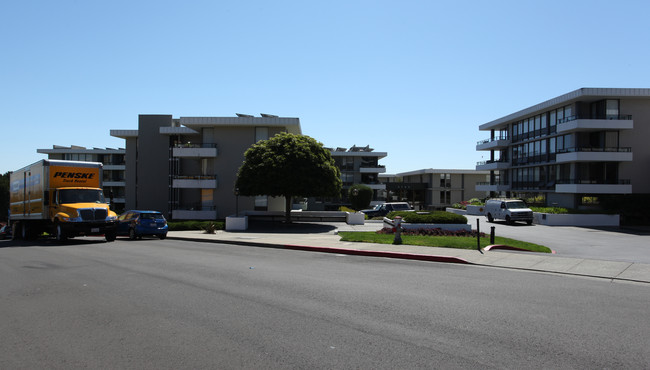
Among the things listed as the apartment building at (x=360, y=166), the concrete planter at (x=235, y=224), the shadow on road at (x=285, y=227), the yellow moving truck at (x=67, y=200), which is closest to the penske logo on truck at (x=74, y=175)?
the yellow moving truck at (x=67, y=200)

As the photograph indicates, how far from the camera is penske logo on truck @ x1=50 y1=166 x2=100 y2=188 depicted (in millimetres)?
21500

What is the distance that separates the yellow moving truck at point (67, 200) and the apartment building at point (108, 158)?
1978 inches

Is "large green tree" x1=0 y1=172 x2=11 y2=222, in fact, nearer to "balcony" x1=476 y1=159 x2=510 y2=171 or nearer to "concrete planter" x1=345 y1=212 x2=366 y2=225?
"concrete planter" x1=345 y1=212 x2=366 y2=225

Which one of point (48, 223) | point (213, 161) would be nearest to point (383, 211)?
point (213, 161)

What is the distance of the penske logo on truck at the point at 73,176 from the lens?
70.5ft

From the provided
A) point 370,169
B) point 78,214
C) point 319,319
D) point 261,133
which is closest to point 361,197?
point 370,169

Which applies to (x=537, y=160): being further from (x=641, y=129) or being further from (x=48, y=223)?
(x=48, y=223)

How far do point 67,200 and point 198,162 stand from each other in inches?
892

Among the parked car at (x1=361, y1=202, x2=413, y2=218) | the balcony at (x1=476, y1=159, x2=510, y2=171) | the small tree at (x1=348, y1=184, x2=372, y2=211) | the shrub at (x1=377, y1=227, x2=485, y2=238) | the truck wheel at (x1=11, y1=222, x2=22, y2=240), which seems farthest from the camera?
the small tree at (x1=348, y1=184, x2=372, y2=211)

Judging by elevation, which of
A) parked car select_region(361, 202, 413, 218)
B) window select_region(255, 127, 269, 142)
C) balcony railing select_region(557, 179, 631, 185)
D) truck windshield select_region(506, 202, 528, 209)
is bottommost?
parked car select_region(361, 202, 413, 218)

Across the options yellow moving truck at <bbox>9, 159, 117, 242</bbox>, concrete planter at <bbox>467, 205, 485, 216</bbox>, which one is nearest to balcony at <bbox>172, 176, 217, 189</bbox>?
yellow moving truck at <bbox>9, 159, 117, 242</bbox>

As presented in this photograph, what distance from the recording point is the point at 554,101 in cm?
4219

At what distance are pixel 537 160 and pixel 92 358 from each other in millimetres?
49484

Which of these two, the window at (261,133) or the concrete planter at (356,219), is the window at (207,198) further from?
the concrete planter at (356,219)
